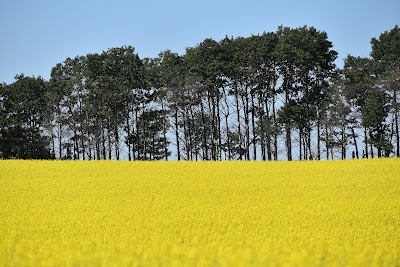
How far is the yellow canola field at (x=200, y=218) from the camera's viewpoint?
735cm

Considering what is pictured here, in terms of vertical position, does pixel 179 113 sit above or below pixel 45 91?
below

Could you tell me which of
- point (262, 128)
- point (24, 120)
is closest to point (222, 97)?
point (262, 128)

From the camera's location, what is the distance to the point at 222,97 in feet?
141

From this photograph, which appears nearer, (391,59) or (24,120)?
(391,59)

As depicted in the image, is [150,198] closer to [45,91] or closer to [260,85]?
[260,85]

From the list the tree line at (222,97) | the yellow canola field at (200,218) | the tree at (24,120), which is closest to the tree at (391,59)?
the tree line at (222,97)

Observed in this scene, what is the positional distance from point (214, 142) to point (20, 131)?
2224 centimetres

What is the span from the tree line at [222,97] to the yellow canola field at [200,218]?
18.1 metres

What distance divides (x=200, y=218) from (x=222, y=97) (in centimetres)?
3209

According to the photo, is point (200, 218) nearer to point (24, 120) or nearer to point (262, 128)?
point (262, 128)

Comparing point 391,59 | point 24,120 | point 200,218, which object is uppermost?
point 391,59

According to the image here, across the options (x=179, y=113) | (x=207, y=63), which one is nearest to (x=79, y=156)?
(x=179, y=113)

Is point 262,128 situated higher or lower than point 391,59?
lower

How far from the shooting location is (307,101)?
40.2m
